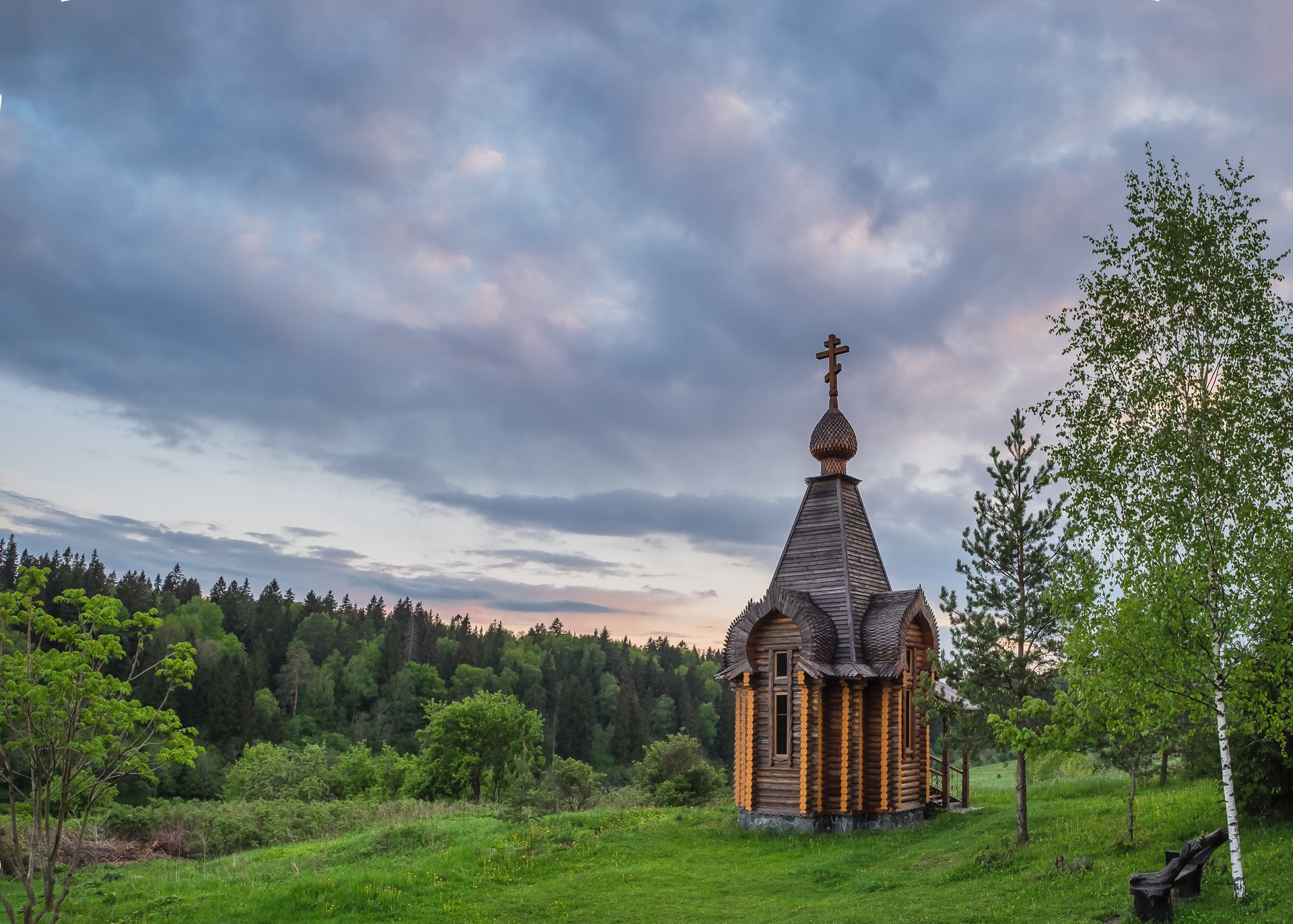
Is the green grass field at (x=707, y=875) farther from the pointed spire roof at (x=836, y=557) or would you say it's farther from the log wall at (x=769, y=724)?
the pointed spire roof at (x=836, y=557)

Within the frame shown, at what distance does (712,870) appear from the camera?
19.7m

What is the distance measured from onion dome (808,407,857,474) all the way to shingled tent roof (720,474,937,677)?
469 mm

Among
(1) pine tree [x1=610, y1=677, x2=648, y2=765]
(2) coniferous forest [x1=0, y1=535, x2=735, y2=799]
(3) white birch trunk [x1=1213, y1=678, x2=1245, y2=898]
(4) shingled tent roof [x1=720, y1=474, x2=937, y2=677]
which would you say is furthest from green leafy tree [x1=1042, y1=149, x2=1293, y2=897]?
(1) pine tree [x1=610, y1=677, x2=648, y2=765]

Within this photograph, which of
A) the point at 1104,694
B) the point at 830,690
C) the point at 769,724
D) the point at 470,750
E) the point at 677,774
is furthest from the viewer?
the point at 470,750

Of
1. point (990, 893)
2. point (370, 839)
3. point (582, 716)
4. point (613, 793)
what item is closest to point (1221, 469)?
point (990, 893)

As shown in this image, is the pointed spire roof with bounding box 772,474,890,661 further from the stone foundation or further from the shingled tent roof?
the stone foundation

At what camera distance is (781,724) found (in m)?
25.1

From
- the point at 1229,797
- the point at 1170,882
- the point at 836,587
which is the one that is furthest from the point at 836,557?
the point at 1170,882

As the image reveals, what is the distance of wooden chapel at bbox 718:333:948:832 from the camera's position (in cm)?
2405

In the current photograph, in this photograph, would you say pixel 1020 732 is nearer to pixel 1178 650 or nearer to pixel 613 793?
pixel 1178 650

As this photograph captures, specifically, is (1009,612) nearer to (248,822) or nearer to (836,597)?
(836,597)

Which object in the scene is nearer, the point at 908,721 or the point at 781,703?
the point at 781,703

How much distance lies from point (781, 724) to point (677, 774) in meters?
12.7

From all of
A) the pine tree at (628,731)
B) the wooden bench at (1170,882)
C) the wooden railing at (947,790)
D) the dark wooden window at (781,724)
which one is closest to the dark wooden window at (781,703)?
the dark wooden window at (781,724)
